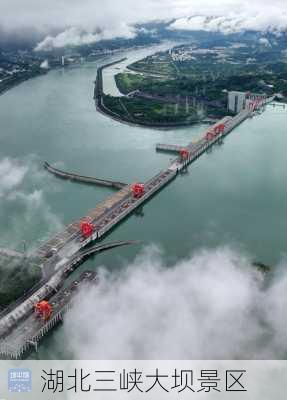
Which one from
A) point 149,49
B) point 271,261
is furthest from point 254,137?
point 149,49

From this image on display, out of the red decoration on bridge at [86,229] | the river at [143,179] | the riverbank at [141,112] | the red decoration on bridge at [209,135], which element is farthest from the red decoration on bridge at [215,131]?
the red decoration on bridge at [86,229]

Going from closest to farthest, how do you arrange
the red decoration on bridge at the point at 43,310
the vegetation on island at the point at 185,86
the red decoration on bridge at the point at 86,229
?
the red decoration on bridge at the point at 43,310 < the red decoration on bridge at the point at 86,229 < the vegetation on island at the point at 185,86

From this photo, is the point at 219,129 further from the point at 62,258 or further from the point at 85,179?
the point at 62,258

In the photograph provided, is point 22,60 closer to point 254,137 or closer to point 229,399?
point 254,137

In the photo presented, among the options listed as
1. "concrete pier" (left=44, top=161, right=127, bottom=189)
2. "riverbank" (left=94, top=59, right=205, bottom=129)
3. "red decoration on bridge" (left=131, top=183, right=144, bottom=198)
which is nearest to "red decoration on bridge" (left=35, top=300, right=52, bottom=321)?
"red decoration on bridge" (left=131, top=183, right=144, bottom=198)

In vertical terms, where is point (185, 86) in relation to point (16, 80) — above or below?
below

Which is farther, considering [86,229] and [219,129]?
[219,129]

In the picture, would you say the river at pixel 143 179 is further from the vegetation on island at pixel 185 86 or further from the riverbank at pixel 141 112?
the vegetation on island at pixel 185 86

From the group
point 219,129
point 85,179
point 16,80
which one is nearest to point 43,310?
point 85,179
